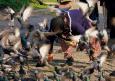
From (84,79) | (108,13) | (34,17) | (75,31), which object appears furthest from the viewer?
(34,17)

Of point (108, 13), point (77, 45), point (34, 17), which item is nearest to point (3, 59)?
point (77, 45)

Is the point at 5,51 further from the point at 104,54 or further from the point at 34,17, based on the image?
the point at 34,17

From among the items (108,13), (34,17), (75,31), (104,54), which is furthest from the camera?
(34,17)

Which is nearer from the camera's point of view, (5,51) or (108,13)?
(5,51)

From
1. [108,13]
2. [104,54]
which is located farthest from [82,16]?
[108,13]

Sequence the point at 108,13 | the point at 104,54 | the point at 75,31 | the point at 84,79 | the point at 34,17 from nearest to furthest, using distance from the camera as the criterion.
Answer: the point at 84,79
the point at 104,54
the point at 75,31
the point at 108,13
the point at 34,17

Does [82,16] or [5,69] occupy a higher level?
[82,16]

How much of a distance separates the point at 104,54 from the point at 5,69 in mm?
1966

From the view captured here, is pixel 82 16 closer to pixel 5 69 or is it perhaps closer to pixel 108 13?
pixel 5 69

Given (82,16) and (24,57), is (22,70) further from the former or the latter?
(82,16)

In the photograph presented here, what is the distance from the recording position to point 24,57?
970cm

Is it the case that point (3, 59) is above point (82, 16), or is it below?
below

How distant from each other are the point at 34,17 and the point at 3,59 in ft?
33.8

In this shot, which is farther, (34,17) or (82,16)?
(34,17)
